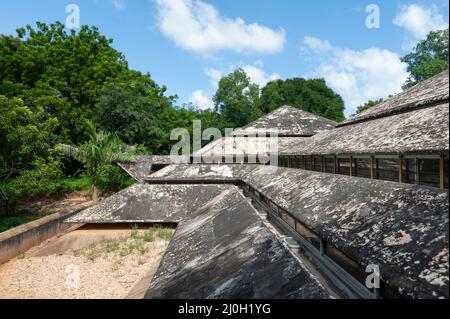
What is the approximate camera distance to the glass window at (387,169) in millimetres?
4715

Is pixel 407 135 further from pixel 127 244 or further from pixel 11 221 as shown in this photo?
pixel 11 221

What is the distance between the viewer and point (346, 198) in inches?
165

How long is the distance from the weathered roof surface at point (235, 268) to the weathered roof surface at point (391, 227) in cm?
54

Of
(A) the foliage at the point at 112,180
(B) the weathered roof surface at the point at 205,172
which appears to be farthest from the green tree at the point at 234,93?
(B) the weathered roof surface at the point at 205,172

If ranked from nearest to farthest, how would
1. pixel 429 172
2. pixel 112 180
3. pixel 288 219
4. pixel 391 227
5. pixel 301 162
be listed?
pixel 391 227 < pixel 429 172 < pixel 288 219 < pixel 301 162 < pixel 112 180

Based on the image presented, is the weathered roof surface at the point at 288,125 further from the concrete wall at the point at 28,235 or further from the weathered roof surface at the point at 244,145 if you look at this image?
the concrete wall at the point at 28,235

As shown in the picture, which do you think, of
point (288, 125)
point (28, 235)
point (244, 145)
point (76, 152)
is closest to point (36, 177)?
point (28, 235)

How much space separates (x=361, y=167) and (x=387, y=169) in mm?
985

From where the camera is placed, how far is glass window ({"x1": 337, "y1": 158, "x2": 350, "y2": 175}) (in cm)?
652

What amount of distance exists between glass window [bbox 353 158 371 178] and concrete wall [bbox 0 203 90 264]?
10.5 metres

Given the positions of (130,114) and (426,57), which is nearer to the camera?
(130,114)

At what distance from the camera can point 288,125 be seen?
17.1 meters

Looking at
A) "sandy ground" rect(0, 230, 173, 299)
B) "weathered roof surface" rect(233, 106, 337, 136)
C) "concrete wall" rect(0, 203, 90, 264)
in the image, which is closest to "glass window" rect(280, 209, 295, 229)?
"sandy ground" rect(0, 230, 173, 299)
